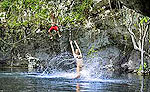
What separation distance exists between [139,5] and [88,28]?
12583 mm

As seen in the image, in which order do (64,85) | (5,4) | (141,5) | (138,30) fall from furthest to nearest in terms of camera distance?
(5,4)
(138,30)
(64,85)
(141,5)

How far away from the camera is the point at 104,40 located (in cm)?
1772

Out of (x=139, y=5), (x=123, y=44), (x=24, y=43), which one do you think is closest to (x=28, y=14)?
(x=24, y=43)

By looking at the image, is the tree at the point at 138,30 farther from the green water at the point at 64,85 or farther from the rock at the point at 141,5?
the rock at the point at 141,5

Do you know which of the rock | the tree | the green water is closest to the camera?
the rock

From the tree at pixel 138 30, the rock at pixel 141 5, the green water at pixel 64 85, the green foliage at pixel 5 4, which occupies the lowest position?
the green water at pixel 64 85

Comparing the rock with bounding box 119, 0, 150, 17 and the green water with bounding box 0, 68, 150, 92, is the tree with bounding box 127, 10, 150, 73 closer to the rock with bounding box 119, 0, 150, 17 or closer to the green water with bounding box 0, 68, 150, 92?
the green water with bounding box 0, 68, 150, 92

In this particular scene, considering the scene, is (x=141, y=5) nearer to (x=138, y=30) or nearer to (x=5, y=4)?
(x=138, y=30)

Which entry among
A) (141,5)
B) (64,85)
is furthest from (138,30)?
(141,5)

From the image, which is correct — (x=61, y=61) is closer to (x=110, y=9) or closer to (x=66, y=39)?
(x=66, y=39)

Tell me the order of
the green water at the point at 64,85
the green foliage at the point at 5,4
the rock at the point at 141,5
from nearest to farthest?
the rock at the point at 141,5, the green water at the point at 64,85, the green foliage at the point at 5,4

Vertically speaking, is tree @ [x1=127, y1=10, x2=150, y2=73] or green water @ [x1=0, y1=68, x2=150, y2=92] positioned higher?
tree @ [x1=127, y1=10, x2=150, y2=73]

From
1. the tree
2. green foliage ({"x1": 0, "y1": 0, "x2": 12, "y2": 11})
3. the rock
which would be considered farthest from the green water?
green foliage ({"x1": 0, "y1": 0, "x2": 12, "y2": 11})

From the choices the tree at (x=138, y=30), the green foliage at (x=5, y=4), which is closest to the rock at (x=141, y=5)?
the tree at (x=138, y=30)
